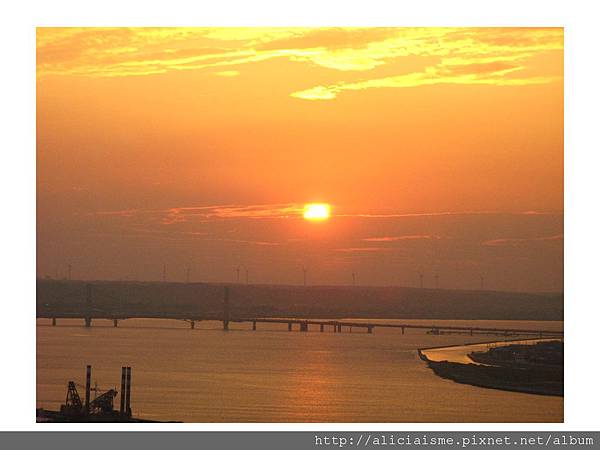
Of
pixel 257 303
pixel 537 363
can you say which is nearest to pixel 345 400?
pixel 537 363

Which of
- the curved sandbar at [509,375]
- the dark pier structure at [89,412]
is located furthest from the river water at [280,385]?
the dark pier structure at [89,412]

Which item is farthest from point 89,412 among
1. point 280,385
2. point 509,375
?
point 509,375

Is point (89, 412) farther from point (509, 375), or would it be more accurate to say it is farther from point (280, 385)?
point (509, 375)

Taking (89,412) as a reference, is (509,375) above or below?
below

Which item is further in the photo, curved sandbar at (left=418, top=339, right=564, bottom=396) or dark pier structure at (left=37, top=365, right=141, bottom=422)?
curved sandbar at (left=418, top=339, right=564, bottom=396)

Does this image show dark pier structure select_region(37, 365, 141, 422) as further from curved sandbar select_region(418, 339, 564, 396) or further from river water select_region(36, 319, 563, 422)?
curved sandbar select_region(418, 339, 564, 396)

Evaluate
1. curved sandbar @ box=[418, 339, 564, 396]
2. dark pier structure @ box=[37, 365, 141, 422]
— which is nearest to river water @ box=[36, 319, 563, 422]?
curved sandbar @ box=[418, 339, 564, 396]

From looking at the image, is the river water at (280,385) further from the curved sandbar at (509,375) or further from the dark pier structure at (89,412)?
the dark pier structure at (89,412)

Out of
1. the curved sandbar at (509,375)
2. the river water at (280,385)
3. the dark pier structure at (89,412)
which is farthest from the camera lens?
the curved sandbar at (509,375)
